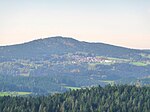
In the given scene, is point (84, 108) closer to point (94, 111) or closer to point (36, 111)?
point (94, 111)

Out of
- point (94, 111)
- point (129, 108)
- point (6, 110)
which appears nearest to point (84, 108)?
point (94, 111)

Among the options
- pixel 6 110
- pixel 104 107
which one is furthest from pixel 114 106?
pixel 6 110

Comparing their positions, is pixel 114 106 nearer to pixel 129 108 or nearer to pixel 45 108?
pixel 129 108

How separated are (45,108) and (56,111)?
15.4ft

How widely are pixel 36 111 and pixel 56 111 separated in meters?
8.25

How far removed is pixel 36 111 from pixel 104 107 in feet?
91.9

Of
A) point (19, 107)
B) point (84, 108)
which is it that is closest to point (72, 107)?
point (84, 108)

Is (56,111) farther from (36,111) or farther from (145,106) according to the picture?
(145,106)

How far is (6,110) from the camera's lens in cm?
19962

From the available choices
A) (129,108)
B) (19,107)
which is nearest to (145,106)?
(129,108)

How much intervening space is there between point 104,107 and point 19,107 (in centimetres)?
3497

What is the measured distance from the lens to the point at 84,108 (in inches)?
7707

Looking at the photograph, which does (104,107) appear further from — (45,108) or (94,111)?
(45,108)

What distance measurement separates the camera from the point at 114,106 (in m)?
198
